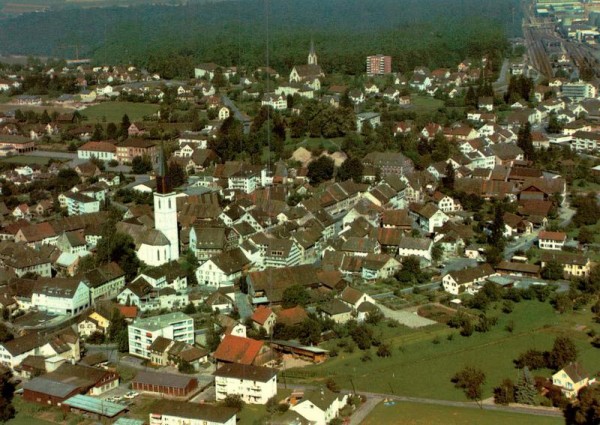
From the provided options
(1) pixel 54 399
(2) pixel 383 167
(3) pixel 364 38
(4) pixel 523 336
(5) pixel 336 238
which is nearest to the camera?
(1) pixel 54 399

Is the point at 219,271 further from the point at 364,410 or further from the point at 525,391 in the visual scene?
the point at 525,391

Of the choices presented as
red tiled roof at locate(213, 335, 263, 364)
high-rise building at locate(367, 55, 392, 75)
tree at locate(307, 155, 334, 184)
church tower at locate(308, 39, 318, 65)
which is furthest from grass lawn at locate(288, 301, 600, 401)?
church tower at locate(308, 39, 318, 65)

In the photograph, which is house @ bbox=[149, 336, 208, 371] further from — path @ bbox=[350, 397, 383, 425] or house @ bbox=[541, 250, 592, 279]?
house @ bbox=[541, 250, 592, 279]

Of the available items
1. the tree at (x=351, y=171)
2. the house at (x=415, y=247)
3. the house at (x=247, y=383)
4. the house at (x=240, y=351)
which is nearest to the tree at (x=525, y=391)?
the house at (x=247, y=383)

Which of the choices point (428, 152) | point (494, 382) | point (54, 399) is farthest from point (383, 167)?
point (54, 399)

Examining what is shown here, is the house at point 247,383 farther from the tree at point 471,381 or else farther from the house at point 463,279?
the house at point 463,279

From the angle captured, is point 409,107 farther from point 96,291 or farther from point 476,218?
point 96,291

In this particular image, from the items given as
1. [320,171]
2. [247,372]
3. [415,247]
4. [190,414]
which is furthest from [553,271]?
[190,414]
